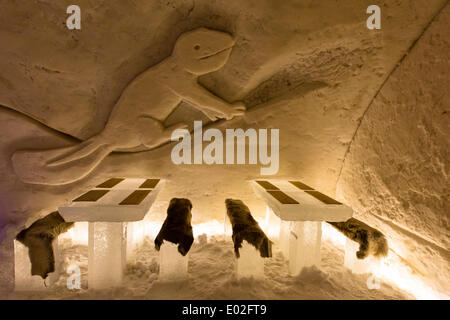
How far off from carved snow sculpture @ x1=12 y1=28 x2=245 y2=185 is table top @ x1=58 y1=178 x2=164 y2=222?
458 millimetres

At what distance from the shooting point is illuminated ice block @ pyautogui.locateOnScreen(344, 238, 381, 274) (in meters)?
1.94

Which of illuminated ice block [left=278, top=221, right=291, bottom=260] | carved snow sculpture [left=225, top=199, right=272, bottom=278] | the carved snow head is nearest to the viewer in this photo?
carved snow sculpture [left=225, top=199, right=272, bottom=278]

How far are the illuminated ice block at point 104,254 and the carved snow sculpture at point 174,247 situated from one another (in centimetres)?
30

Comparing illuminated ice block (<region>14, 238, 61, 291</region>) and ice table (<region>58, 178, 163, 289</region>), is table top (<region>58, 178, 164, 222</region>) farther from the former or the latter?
illuminated ice block (<region>14, 238, 61, 291</region>)

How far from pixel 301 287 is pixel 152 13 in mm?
2235

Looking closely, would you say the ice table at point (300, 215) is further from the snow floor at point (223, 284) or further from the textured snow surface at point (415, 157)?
the textured snow surface at point (415, 157)

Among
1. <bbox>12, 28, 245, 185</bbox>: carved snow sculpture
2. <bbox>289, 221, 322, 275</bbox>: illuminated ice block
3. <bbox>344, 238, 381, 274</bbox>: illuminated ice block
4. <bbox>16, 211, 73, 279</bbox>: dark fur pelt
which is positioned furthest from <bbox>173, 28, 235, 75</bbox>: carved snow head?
<bbox>344, 238, 381, 274</bbox>: illuminated ice block

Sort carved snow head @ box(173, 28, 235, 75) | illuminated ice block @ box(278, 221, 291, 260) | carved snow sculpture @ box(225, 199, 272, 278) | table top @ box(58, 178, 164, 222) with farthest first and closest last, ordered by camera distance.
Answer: illuminated ice block @ box(278, 221, 291, 260)
carved snow head @ box(173, 28, 235, 75)
carved snow sculpture @ box(225, 199, 272, 278)
table top @ box(58, 178, 164, 222)

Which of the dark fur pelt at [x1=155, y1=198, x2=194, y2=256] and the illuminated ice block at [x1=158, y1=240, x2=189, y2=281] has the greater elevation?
the dark fur pelt at [x1=155, y1=198, x2=194, y2=256]

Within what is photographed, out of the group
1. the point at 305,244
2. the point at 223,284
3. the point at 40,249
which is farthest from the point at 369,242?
the point at 40,249

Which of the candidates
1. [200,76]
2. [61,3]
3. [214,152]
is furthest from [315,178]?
[61,3]

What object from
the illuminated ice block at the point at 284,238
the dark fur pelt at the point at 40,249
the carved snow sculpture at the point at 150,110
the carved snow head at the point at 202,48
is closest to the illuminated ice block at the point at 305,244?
the illuminated ice block at the point at 284,238

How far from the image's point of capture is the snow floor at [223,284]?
5.58ft

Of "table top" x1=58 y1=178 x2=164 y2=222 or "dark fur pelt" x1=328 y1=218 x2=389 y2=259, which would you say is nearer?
"table top" x1=58 y1=178 x2=164 y2=222
